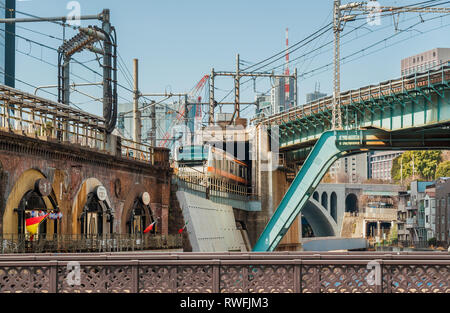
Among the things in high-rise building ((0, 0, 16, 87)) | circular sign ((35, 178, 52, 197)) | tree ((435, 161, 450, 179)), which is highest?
high-rise building ((0, 0, 16, 87))

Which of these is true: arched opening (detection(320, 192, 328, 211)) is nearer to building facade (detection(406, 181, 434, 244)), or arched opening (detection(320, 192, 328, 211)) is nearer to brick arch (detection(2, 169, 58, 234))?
building facade (detection(406, 181, 434, 244))

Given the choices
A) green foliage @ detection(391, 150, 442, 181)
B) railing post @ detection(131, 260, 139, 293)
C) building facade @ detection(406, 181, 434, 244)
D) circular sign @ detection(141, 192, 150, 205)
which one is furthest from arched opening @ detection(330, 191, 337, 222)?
railing post @ detection(131, 260, 139, 293)

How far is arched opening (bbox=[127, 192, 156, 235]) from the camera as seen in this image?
43500 mm

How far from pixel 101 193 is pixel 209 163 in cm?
2219

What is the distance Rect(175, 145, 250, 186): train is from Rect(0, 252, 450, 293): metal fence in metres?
38.3

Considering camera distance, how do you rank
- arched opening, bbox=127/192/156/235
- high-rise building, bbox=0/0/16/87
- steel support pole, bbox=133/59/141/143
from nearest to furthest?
arched opening, bbox=127/192/156/235
steel support pole, bbox=133/59/141/143
high-rise building, bbox=0/0/16/87

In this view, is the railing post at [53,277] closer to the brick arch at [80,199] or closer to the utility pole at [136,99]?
the brick arch at [80,199]

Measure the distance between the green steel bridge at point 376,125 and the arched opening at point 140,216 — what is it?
11791 mm

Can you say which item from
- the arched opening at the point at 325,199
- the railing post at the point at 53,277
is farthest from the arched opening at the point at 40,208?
the arched opening at the point at 325,199

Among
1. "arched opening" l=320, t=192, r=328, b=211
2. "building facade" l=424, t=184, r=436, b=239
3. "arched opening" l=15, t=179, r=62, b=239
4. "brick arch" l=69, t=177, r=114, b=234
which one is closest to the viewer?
"arched opening" l=15, t=179, r=62, b=239
